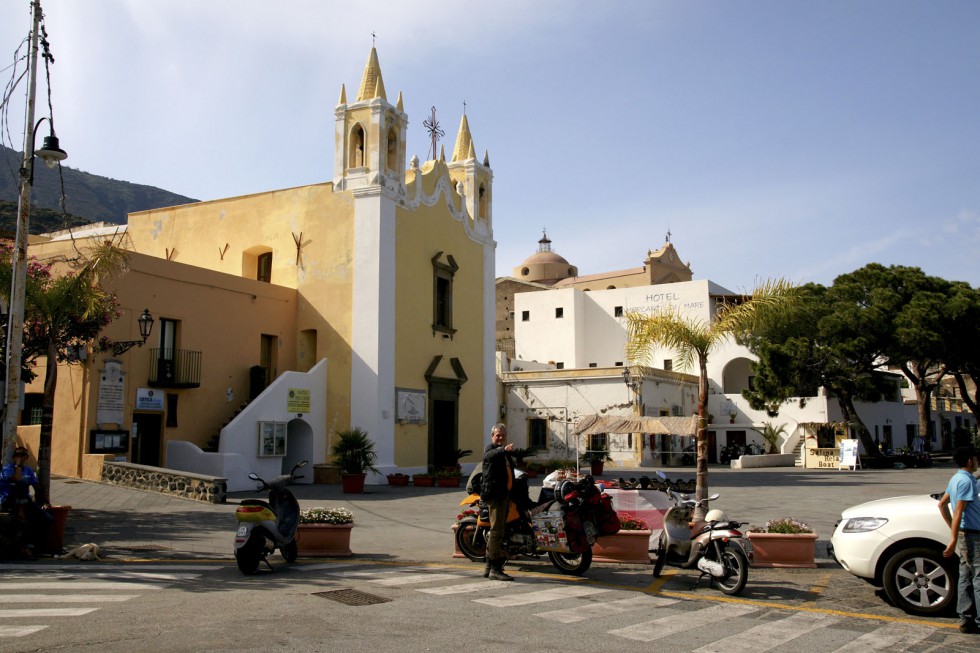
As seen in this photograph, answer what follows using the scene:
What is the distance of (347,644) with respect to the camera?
6.14 meters

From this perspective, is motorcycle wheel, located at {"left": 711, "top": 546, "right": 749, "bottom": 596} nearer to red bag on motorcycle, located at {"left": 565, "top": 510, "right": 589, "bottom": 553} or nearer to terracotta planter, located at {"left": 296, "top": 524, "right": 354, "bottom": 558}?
red bag on motorcycle, located at {"left": 565, "top": 510, "right": 589, "bottom": 553}

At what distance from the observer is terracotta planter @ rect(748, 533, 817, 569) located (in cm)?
1022

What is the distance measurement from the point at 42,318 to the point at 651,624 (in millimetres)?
12011

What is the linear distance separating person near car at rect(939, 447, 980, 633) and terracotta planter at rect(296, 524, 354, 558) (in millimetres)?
7072

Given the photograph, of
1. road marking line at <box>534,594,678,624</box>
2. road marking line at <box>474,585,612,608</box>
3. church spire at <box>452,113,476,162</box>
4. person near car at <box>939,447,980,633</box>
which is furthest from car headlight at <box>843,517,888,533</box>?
church spire at <box>452,113,476,162</box>

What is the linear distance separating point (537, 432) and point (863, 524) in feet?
114

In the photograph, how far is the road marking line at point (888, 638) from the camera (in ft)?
21.1

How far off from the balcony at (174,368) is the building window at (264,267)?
698cm

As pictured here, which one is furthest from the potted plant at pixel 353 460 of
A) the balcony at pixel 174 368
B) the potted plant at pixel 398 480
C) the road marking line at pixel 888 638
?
the road marking line at pixel 888 638

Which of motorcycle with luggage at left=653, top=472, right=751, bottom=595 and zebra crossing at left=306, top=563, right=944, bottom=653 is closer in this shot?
zebra crossing at left=306, top=563, right=944, bottom=653

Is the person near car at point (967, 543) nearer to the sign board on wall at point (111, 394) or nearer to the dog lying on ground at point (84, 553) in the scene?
the dog lying on ground at point (84, 553)

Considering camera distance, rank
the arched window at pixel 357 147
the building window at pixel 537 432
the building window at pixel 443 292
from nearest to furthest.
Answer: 1. the arched window at pixel 357 147
2. the building window at pixel 443 292
3. the building window at pixel 537 432

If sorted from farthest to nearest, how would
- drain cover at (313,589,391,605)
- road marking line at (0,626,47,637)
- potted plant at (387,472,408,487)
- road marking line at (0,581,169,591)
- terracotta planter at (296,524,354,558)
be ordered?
1. potted plant at (387,472,408,487)
2. terracotta planter at (296,524,354,558)
3. road marking line at (0,581,169,591)
4. drain cover at (313,589,391,605)
5. road marking line at (0,626,47,637)

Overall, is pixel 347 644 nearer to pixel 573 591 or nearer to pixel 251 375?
pixel 573 591
